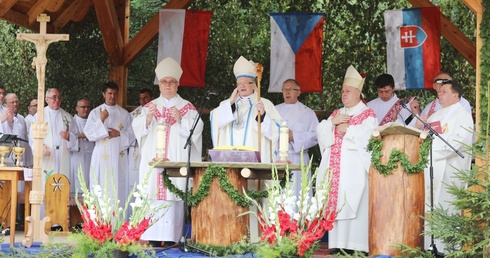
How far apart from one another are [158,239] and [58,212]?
70.2 inches

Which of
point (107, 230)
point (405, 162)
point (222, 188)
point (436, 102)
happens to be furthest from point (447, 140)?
point (107, 230)

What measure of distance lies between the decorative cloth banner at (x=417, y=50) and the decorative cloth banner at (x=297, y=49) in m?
1.12

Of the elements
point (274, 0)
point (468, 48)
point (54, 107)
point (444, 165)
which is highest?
point (274, 0)

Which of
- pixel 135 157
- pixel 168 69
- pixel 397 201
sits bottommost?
pixel 397 201

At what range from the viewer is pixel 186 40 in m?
14.1

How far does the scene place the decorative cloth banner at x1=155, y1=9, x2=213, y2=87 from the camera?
46.1 feet

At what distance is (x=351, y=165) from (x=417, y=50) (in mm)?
3510

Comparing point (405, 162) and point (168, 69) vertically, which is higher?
point (168, 69)

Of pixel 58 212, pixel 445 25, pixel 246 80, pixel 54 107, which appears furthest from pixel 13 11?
pixel 445 25

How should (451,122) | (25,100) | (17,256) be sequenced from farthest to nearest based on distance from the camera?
(25,100)
(451,122)
(17,256)

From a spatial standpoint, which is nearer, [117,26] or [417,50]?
[417,50]

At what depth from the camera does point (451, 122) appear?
1035 cm

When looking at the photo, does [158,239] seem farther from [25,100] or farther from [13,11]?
[25,100]

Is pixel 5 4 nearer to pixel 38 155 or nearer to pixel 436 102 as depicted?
pixel 38 155
